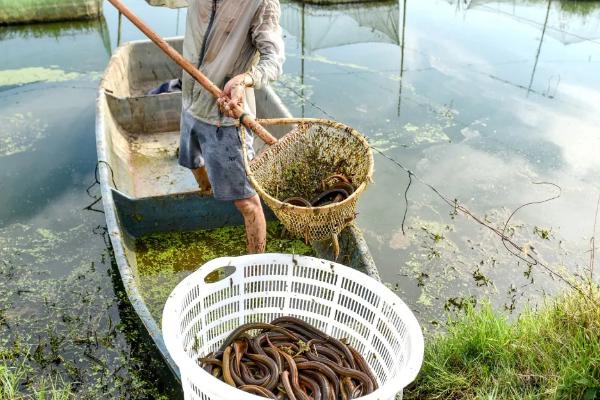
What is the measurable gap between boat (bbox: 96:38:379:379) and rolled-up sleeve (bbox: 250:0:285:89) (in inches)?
39.4

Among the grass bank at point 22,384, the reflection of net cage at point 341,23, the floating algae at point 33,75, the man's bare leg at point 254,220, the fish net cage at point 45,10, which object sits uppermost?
the fish net cage at point 45,10

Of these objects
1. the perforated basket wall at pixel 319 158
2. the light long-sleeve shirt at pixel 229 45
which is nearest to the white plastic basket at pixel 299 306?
the perforated basket wall at pixel 319 158

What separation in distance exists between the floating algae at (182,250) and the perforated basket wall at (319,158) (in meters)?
0.92

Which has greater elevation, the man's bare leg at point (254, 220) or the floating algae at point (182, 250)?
the man's bare leg at point (254, 220)

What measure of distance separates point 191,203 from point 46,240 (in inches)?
51.0

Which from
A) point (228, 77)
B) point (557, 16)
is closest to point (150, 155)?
point (228, 77)

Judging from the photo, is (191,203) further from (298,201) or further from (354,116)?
(354,116)

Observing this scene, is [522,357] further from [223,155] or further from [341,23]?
[341,23]

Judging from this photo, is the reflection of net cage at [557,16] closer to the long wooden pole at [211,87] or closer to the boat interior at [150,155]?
the boat interior at [150,155]

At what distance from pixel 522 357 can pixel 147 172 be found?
327 centimetres

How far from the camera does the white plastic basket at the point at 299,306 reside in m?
2.14

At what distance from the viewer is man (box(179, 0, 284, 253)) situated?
2.65 meters

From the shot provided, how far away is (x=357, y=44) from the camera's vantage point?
8.22 metres

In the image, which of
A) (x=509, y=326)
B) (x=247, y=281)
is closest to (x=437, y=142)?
(x=509, y=326)
